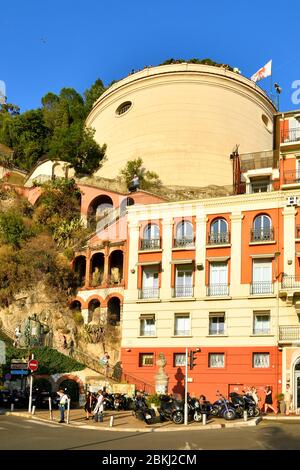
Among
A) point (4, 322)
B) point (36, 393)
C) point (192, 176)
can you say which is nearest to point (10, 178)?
point (192, 176)

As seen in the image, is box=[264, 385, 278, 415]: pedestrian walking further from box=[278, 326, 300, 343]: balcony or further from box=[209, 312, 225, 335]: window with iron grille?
box=[209, 312, 225, 335]: window with iron grille

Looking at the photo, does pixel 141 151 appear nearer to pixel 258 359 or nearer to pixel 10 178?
pixel 10 178

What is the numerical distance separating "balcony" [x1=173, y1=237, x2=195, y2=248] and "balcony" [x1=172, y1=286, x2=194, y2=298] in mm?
2460

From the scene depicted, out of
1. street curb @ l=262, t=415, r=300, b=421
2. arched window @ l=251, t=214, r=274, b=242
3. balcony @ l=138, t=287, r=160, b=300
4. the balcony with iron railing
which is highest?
the balcony with iron railing

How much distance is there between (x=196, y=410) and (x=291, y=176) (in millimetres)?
16131

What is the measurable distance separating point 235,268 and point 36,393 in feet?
42.5

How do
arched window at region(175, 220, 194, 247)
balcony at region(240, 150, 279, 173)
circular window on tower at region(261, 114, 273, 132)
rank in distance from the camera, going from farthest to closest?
circular window on tower at region(261, 114, 273, 132), balcony at region(240, 150, 279, 173), arched window at region(175, 220, 194, 247)

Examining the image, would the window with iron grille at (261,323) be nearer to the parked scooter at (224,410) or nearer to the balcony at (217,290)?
the balcony at (217,290)

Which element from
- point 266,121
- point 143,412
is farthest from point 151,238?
point 266,121

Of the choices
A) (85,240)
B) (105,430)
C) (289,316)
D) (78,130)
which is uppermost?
(78,130)

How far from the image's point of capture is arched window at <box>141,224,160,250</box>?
40.6m

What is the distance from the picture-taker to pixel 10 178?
69312 mm

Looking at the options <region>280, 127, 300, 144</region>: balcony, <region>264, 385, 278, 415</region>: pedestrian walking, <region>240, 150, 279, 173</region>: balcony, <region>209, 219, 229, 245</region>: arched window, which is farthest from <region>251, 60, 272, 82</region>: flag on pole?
<region>264, 385, 278, 415</region>: pedestrian walking

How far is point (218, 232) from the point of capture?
39.2 meters
